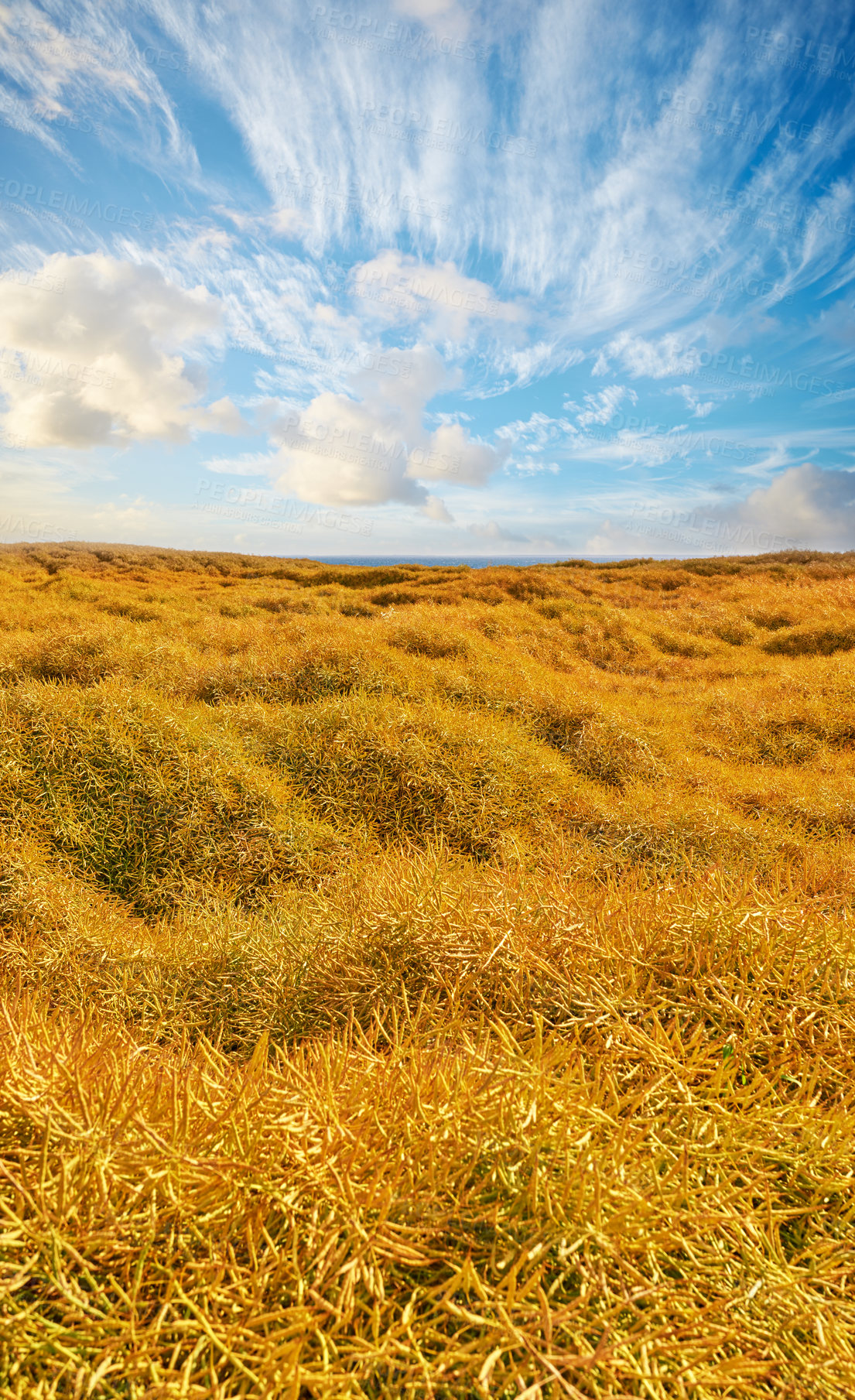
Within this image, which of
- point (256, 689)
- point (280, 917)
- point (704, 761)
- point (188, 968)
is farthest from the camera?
point (256, 689)

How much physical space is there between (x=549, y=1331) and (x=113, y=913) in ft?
9.99

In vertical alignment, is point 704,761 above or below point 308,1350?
below

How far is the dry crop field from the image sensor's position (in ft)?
2.47

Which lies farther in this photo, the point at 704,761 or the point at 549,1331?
the point at 704,761

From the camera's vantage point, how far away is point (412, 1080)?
105 cm

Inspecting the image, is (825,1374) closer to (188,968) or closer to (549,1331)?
(549,1331)

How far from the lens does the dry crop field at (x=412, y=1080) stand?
2.47 ft

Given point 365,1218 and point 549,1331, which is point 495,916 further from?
point 549,1331

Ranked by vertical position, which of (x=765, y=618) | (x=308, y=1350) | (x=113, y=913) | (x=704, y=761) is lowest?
(x=113, y=913)

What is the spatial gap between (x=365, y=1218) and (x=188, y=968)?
1960 mm

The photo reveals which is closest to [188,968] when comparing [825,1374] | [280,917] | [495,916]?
[280,917]

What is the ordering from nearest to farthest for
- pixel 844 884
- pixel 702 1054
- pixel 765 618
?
pixel 702 1054
pixel 844 884
pixel 765 618

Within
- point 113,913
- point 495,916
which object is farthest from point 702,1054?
point 113,913

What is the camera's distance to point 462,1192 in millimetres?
891
